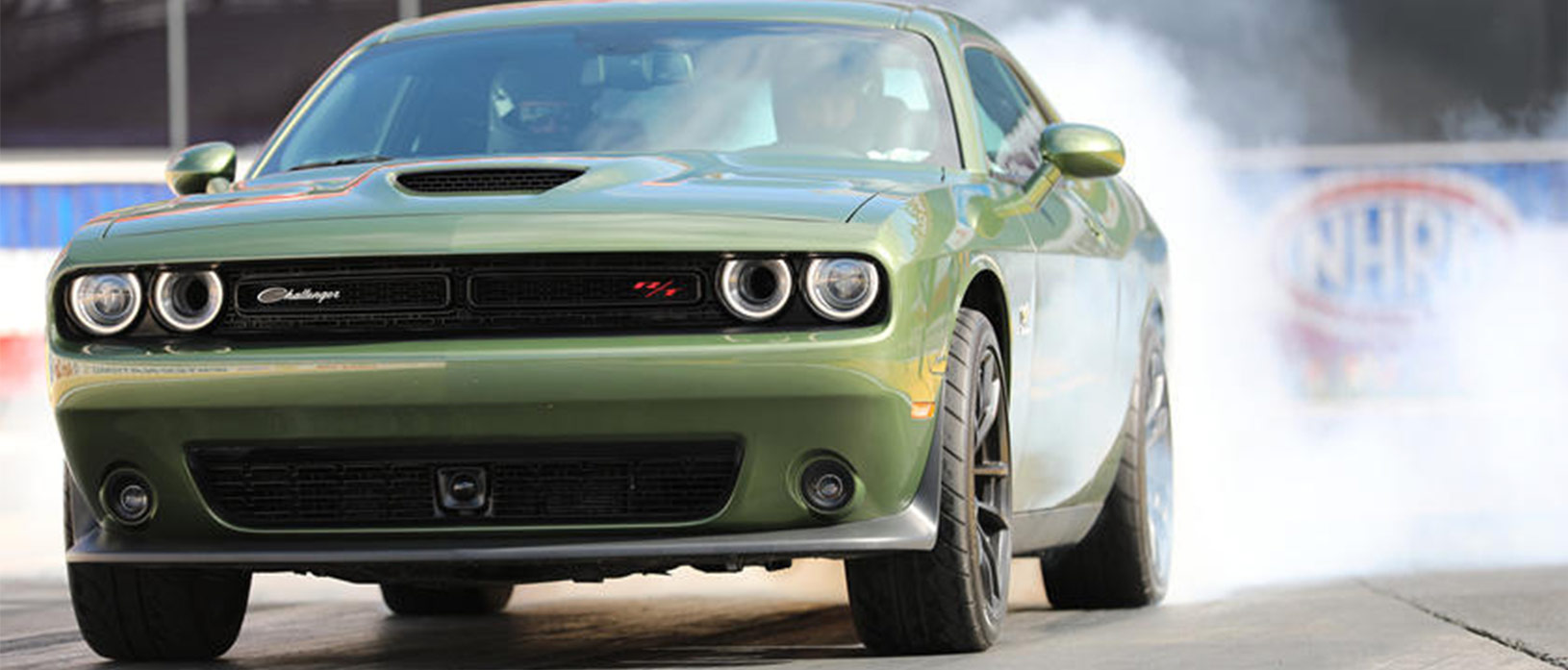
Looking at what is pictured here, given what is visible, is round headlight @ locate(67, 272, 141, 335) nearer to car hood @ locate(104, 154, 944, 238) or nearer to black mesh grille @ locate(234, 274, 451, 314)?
car hood @ locate(104, 154, 944, 238)

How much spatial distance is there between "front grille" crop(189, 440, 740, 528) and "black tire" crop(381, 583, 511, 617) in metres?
2.31

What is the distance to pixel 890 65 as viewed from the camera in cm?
766

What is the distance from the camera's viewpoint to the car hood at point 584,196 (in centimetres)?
630

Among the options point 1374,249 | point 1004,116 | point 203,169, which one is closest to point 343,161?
point 203,169

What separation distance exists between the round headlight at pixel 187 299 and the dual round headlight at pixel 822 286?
973 mm

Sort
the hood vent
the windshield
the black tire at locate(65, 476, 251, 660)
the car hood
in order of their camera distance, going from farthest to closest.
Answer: the windshield → the black tire at locate(65, 476, 251, 660) → the hood vent → the car hood

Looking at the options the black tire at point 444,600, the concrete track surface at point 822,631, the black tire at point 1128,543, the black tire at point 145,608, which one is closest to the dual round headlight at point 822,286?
the concrete track surface at point 822,631

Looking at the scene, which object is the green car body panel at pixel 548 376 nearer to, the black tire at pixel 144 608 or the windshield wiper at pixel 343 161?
the black tire at pixel 144 608

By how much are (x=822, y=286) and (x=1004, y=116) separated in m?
2.14

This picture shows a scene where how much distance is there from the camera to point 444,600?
8859mm

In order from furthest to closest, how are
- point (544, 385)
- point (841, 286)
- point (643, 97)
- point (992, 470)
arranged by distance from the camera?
point (643, 97)
point (992, 470)
point (841, 286)
point (544, 385)

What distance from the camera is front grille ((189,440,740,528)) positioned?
6164 millimetres

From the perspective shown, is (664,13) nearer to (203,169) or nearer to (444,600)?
(203,169)

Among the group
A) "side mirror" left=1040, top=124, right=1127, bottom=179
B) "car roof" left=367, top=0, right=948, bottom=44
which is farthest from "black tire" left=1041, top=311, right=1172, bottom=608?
"car roof" left=367, top=0, right=948, bottom=44
